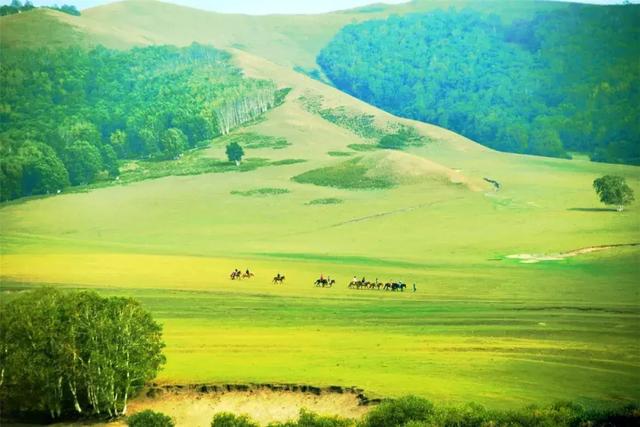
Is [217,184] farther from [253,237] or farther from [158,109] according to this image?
[158,109]

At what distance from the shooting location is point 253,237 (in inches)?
3890

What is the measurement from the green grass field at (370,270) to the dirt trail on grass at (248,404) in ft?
3.52

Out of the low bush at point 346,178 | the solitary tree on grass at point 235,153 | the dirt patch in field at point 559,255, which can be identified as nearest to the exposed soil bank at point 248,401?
the dirt patch in field at point 559,255

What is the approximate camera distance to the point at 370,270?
241ft

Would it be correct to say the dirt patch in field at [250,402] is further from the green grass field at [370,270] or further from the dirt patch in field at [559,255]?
the dirt patch in field at [559,255]

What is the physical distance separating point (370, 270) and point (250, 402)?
35535 mm

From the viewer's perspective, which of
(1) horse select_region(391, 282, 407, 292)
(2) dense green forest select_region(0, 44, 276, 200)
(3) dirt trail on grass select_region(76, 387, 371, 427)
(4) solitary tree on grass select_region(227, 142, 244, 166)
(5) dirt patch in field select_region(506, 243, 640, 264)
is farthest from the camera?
(4) solitary tree on grass select_region(227, 142, 244, 166)

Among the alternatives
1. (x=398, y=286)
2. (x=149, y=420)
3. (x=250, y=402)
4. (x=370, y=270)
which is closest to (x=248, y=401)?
(x=250, y=402)

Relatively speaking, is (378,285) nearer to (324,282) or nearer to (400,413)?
(324,282)

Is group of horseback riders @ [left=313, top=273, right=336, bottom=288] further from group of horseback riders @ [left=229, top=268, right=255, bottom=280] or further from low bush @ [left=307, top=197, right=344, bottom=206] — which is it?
low bush @ [left=307, top=197, right=344, bottom=206]

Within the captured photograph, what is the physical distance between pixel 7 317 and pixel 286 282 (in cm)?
2953

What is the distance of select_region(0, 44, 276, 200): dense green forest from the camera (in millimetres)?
136375

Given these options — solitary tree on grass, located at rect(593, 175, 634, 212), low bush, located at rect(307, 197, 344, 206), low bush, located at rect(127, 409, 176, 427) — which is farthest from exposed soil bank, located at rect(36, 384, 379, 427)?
low bush, located at rect(307, 197, 344, 206)

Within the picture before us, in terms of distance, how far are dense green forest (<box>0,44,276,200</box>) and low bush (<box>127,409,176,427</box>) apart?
9519 cm
